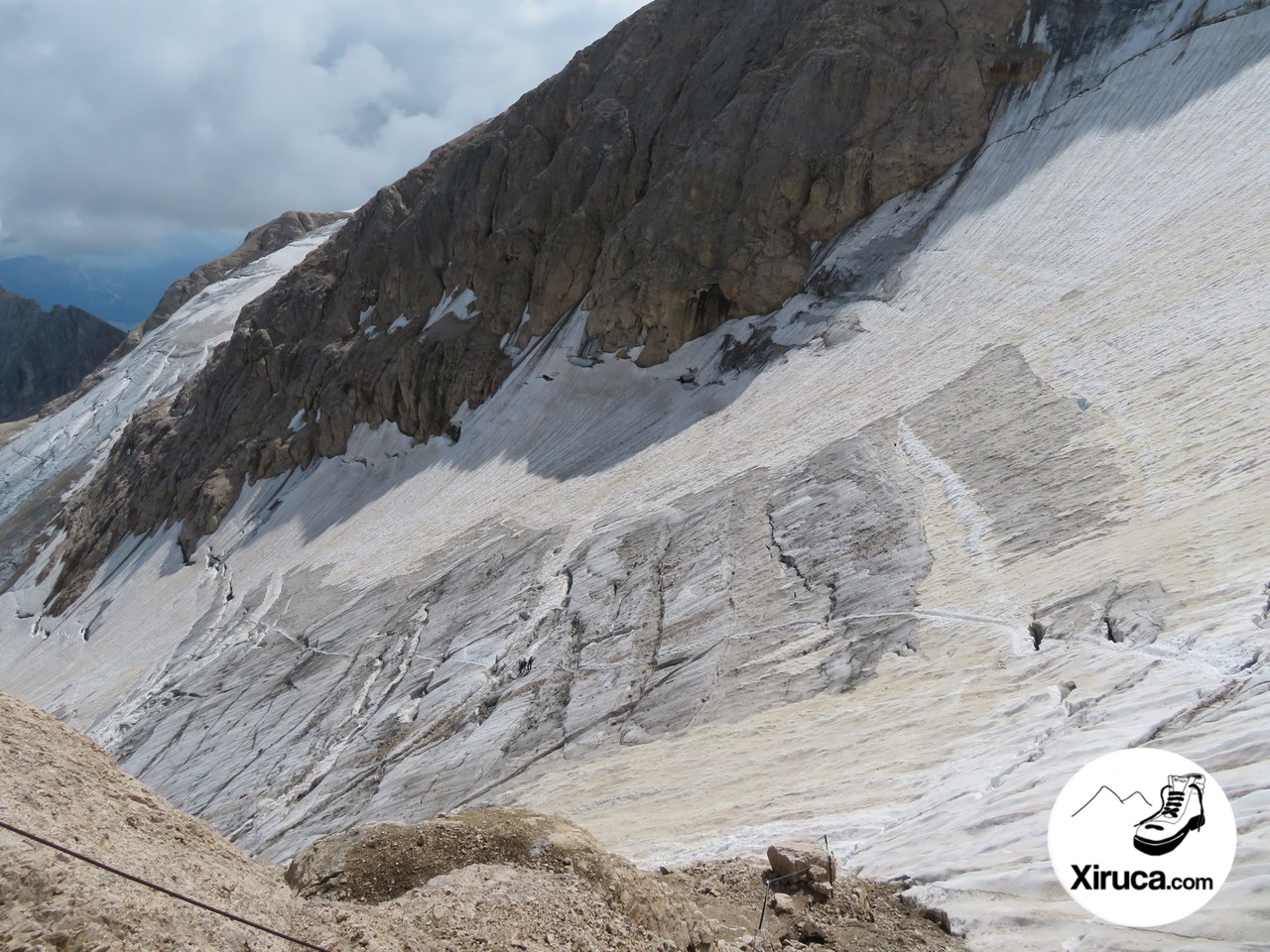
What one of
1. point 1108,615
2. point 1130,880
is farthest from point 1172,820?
point 1108,615

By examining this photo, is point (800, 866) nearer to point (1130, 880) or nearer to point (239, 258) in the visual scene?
point (1130, 880)

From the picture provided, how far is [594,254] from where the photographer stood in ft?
151

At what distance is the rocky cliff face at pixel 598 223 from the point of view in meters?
37.8

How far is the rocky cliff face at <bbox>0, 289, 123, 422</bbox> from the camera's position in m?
134

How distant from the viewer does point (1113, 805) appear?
307 inches

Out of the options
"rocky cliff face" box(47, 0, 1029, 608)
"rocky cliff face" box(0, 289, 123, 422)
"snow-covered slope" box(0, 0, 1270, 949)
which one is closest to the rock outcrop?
"rocky cliff face" box(47, 0, 1029, 608)

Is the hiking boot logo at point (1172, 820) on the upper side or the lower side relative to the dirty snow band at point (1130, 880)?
upper

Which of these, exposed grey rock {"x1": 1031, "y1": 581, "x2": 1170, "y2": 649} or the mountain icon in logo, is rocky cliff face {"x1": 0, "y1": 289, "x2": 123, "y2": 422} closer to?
exposed grey rock {"x1": 1031, "y1": 581, "x2": 1170, "y2": 649}

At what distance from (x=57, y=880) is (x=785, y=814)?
8839 mm

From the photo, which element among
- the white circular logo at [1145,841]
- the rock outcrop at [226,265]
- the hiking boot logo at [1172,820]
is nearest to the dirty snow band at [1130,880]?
the white circular logo at [1145,841]

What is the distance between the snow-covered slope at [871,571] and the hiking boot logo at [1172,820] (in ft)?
1.33

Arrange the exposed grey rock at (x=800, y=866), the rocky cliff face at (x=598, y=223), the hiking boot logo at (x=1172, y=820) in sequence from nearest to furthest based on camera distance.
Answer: the hiking boot logo at (x=1172, y=820)
the exposed grey rock at (x=800, y=866)
the rocky cliff face at (x=598, y=223)

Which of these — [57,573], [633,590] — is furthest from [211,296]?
[633,590]

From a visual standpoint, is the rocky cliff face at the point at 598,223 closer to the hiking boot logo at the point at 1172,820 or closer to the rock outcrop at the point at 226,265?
the hiking boot logo at the point at 1172,820
